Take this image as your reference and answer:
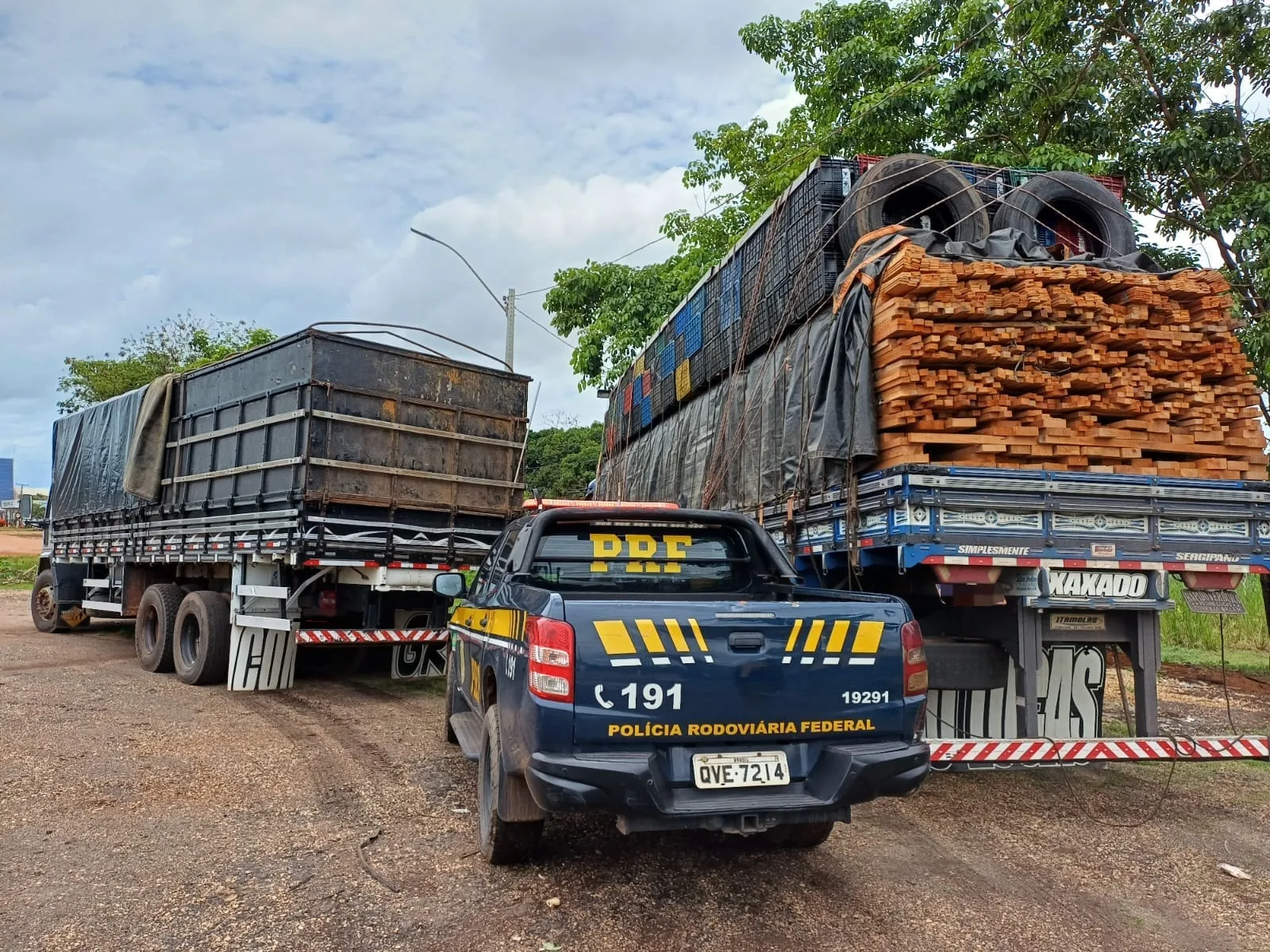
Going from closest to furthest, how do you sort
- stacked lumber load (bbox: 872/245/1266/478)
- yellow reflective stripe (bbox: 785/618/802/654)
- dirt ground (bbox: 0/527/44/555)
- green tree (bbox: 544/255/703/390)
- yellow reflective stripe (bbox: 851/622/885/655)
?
1. yellow reflective stripe (bbox: 785/618/802/654)
2. yellow reflective stripe (bbox: 851/622/885/655)
3. stacked lumber load (bbox: 872/245/1266/478)
4. green tree (bbox: 544/255/703/390)
5. dirt ground (bbox: 0/527/44/555)

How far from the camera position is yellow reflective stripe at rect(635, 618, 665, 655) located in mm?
3406

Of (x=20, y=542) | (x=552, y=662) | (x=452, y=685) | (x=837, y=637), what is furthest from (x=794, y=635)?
(x=20, y=542)

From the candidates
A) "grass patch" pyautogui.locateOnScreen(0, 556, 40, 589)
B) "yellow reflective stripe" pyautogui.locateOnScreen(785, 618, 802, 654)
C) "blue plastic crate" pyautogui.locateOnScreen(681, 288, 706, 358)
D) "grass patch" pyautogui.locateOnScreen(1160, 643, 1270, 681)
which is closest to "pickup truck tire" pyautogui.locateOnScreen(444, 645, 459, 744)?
"yellow reflective stripe" pyautogui.locateOnScreen(785, 618, 802, 654)

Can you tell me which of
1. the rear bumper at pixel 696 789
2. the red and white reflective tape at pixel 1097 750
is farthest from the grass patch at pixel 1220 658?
the rear bumper at pixel 696 789

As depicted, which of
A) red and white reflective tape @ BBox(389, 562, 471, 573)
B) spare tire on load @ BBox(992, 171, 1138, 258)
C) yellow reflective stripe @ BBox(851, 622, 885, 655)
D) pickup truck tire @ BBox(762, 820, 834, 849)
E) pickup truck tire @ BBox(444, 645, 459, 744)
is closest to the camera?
yellow reflective stripe @ BBox(851, 622, 885, 655)

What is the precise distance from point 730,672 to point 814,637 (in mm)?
371

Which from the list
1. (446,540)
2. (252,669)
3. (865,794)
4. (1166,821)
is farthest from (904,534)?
(252,669)

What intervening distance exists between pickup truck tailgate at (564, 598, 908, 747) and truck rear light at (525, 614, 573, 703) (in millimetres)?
34

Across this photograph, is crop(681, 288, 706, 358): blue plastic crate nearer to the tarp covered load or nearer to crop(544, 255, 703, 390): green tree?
the tarp covered load

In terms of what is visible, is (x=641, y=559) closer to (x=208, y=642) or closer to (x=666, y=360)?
(x=208, y=642)

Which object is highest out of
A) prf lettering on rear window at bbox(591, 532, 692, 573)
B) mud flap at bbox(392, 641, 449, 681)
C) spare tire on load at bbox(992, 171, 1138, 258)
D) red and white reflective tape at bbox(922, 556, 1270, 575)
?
spare tire on load at bbox(992, 171, 1138, 258)

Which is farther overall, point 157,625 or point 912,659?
point 157,625

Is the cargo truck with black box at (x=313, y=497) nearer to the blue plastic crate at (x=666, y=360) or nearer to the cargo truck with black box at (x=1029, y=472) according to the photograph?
the blue plastic crate at (x=666, y=360)

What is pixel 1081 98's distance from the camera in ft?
34.5
